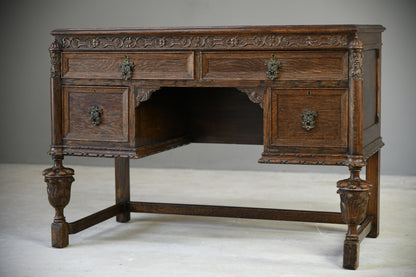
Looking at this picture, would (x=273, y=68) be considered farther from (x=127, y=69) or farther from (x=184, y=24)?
(x=184, y=24)

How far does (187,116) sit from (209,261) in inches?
48.5

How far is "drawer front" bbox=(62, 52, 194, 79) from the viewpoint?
3340 mm

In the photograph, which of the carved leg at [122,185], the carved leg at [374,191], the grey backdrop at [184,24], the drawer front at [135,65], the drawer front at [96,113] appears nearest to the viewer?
the drawer front at [135,65]

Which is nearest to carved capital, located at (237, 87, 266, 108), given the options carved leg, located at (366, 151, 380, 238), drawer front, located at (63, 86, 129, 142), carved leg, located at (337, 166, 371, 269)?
carved leg, located at (337, 166, 371, 269)

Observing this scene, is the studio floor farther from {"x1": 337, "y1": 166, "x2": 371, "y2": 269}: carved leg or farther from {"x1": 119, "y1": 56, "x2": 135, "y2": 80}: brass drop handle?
{"x1": 119, "y1": 56, "x2": 135, "y2": 80}: brass drop handle

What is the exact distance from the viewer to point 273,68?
3.19 m

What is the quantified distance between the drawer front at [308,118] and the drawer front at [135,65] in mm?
475

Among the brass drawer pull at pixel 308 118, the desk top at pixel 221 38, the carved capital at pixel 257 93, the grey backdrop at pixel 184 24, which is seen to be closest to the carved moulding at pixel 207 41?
the desk top at pixel 221 38

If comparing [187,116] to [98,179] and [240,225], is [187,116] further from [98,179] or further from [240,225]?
[98,179]

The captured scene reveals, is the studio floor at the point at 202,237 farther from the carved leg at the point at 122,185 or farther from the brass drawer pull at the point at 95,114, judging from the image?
the brass drawer pull at the point at 95,114

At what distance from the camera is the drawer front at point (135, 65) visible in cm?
334

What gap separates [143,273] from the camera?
10.1 ft

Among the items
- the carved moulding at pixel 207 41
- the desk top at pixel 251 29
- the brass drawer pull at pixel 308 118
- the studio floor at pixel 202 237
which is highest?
the desk top at pixel 251 29

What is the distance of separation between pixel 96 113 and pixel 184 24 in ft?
10.7
